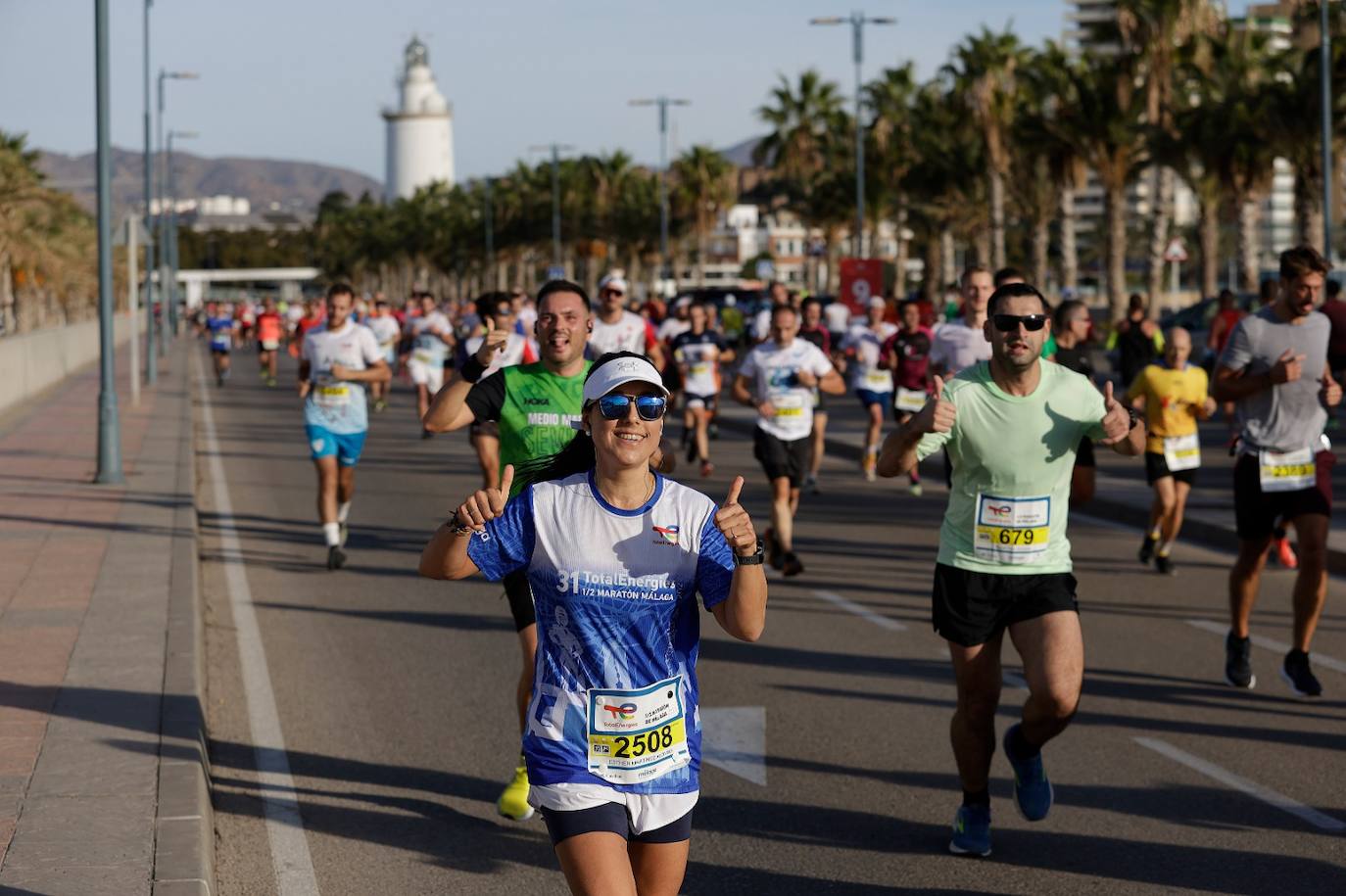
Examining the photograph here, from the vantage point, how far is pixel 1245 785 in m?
6.99

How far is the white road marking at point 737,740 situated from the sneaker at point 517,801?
3.14ft

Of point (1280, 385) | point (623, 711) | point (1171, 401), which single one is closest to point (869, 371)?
point (1171, 401)

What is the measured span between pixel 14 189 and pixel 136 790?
125 ft

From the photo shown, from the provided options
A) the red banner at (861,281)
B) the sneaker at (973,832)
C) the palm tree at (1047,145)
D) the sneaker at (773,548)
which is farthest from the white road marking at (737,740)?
the palm tree at (1047,145)

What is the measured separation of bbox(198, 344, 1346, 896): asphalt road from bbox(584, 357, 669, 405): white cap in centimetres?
217

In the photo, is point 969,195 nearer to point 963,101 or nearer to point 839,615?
point 963,101

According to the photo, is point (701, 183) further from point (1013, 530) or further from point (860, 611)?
point (1013, 530)

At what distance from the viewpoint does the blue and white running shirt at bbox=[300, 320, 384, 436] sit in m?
12.9

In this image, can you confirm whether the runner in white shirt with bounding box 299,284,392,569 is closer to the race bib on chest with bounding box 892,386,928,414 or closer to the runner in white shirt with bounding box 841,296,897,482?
the race bib on chest with bounding box 892,386,928,414

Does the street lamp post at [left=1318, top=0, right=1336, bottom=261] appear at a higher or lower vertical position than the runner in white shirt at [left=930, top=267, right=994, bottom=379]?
higher

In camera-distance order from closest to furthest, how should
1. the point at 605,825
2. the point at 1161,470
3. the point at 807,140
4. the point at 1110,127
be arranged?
1. the point at 605,825
2. the point at 1161,470
3. the point at 1110,127
4. the point at 807,140

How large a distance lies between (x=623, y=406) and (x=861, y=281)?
109 feet

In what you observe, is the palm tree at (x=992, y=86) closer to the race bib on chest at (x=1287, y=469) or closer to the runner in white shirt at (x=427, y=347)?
the runner in white shirt at (x=427, y=347)

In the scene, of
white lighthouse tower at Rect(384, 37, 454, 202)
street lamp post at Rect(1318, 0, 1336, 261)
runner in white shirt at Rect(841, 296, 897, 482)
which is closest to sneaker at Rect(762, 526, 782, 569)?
runner in white shirt at Rect(841, 296, 897, 482)
